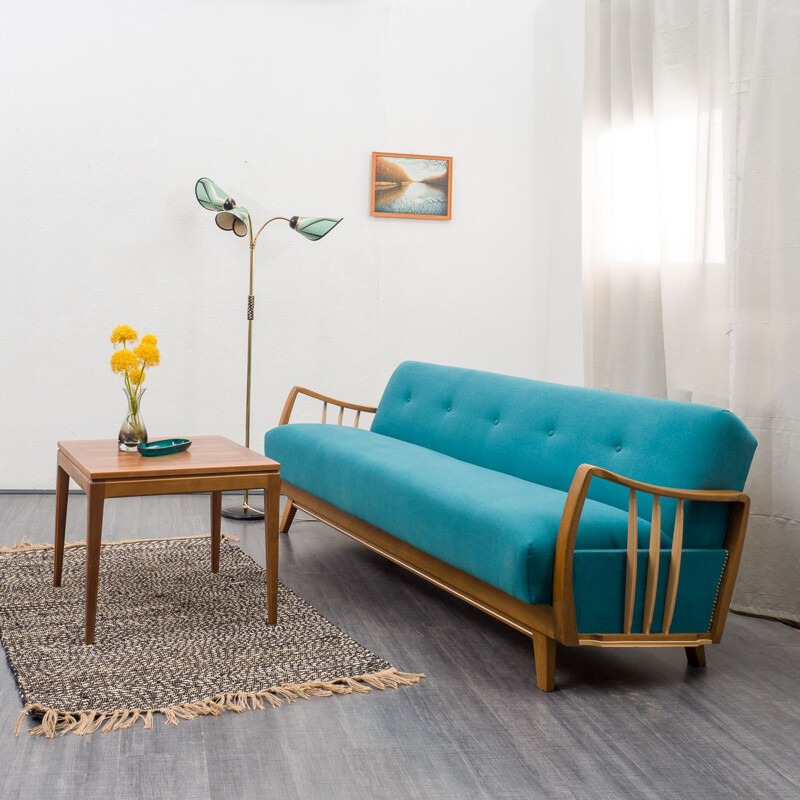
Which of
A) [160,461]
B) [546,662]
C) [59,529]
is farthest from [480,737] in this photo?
[59,529]

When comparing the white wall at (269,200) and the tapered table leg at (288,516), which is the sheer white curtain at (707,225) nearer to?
the white wall at (269,200)

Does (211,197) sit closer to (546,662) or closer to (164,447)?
(164,447)

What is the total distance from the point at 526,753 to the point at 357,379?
132 inches

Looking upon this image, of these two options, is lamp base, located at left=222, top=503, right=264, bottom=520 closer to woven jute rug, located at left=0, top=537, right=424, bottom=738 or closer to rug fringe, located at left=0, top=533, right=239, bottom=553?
rug fringe, located at left=0, top=533, right=239, bottom=553

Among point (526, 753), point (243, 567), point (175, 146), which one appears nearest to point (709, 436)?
point (526, 753)

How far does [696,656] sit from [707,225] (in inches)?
63.4

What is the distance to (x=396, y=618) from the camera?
10.1 feet

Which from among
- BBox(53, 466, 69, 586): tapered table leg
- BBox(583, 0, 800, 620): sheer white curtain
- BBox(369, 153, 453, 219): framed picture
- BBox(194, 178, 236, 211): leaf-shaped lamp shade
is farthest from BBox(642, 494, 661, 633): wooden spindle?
BBox(369, 153, 453, 219): framed picture

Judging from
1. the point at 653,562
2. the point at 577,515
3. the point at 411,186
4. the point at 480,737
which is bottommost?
the point at 480,737

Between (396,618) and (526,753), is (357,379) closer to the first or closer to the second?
(396,618)

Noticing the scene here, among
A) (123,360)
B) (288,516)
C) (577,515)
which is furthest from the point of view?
(288,516)

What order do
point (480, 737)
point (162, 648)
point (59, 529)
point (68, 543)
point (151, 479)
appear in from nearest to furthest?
1. point (480, 737)
2. point (162, 648)
3. point (151, 479)
4. point (59, 529)
5. point (68, 543)

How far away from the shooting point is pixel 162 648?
2680mm

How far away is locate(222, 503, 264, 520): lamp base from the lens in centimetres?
450
